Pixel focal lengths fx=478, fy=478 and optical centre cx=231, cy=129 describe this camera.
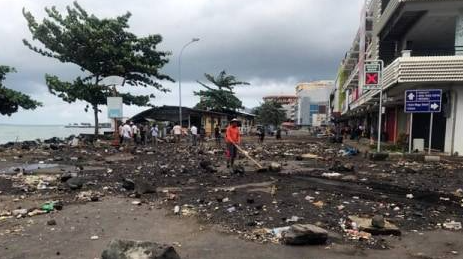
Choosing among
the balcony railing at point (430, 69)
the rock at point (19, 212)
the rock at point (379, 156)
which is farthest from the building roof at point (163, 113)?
the rock at point (19, 212)

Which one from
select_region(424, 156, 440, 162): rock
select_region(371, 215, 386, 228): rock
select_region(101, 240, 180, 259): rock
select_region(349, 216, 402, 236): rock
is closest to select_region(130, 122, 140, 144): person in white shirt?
select_region(424, 156, 440, 162): rock

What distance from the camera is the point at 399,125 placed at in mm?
32500

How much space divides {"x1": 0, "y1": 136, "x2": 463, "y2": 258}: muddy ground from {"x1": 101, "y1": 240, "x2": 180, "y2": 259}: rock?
2.83 ft

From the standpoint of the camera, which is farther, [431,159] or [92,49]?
[92,49]

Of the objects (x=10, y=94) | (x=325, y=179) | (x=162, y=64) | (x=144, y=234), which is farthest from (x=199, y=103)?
(x=144, y=234)

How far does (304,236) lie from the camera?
619 centimetres

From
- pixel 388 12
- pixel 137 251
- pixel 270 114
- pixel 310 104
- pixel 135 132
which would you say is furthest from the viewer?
pixel 310 104

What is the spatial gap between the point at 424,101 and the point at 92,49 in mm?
24163

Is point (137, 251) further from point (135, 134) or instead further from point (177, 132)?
point (177, 132)

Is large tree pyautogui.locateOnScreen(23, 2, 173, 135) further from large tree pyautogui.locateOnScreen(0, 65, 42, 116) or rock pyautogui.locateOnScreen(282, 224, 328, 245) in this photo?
rock pyautogui.locateOnScreen(282, 224, 328, 245)

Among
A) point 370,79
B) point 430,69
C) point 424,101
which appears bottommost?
point 424,101

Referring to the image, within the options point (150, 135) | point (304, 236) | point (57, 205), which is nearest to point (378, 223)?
point (304, 236)

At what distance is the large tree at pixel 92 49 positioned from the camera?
113 feet

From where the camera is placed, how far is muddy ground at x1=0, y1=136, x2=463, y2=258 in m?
6.57
